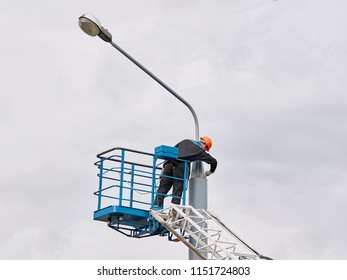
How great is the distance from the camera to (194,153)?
30438 millimetres

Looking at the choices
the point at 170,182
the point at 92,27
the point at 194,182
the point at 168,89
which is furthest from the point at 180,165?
the point at 92,27

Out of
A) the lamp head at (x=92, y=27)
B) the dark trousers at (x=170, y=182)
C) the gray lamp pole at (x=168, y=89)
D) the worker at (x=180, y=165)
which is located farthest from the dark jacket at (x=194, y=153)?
the lamp head at (x=92, y=27)

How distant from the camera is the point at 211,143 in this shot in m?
30.9

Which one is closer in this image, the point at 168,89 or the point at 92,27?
the point at 92,27

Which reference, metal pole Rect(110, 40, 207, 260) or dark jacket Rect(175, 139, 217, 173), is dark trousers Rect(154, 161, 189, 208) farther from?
metal pole Rect(110, 40, 207, 260)

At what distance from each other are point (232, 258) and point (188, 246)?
1464 millimetres

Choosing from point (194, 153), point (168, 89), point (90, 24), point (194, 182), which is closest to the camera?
point (90, 24)

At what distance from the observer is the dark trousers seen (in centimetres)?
3062

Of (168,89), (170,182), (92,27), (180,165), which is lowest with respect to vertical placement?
(170,182)

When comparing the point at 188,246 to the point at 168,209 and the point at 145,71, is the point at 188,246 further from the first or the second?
the point at 145,71

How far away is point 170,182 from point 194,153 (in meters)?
1.07

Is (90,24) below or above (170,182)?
above

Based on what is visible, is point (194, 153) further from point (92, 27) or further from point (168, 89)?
point (92, 27)

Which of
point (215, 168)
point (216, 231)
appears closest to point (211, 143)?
point (215, 168)
